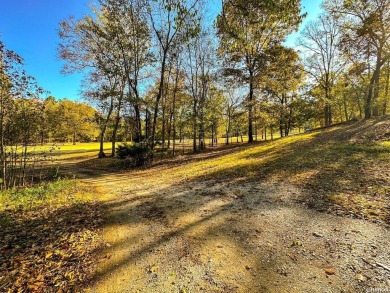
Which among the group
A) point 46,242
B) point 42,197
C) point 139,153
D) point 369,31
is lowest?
point 46,242

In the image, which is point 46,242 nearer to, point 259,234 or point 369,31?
point 259,234

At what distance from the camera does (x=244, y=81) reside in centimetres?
1844

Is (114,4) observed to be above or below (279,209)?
above

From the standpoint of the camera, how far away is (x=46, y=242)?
3814mm

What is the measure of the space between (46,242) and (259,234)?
13.4 feet

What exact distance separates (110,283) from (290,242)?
116 inches

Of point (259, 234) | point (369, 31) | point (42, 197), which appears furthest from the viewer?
point (369, 31)

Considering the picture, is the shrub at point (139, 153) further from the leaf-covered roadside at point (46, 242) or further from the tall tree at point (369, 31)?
the tall tree at point (369, 31)

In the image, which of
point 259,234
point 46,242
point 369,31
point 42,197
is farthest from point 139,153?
point 369,31

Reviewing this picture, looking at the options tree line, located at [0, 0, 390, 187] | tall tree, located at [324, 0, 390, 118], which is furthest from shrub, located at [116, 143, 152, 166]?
tall tree, located at [324, 0, 390, 118]

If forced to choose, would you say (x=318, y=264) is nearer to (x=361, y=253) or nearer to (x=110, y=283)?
(x=361, y=253)

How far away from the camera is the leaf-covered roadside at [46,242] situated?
2875 millimetres

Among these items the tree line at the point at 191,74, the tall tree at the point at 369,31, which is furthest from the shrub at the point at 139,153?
the tall tree at the point at 369,31

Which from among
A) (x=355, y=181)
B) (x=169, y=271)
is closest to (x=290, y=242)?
(x=169, y=271)
